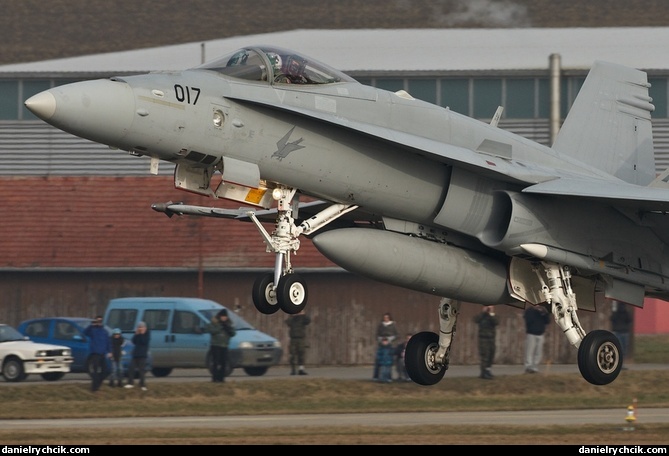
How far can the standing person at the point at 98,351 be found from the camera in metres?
24.8

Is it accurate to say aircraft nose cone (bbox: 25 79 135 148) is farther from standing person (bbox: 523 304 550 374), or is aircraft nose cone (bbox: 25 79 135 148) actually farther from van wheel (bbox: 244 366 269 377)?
standing person (bbox: 523 304 550 374)

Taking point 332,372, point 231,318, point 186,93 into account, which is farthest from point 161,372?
point 186,93

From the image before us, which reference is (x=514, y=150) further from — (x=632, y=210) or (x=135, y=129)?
(x=135, y=129)

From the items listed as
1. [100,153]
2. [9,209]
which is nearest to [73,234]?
[9,209]

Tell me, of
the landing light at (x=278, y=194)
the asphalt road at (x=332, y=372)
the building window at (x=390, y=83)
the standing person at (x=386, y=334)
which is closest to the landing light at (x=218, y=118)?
the landing light at (x=278, y=194)

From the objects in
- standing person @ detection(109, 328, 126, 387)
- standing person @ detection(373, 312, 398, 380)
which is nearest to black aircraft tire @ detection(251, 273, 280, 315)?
standing person @ detection(109, 328, 126, 387)

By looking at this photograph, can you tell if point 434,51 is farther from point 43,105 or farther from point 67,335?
point 43,105

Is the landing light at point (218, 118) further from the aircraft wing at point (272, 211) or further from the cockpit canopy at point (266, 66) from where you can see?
the aircraft wing at point (272, 211)

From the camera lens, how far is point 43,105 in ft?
41.7

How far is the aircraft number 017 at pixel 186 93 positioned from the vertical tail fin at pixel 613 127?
7522mm

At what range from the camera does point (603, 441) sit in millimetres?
18656

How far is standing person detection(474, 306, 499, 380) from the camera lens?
2581cm

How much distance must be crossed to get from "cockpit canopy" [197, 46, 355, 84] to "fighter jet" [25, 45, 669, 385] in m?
0.02

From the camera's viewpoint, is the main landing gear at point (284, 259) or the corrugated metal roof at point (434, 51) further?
the corrugated metal roof at point (434, 51)
